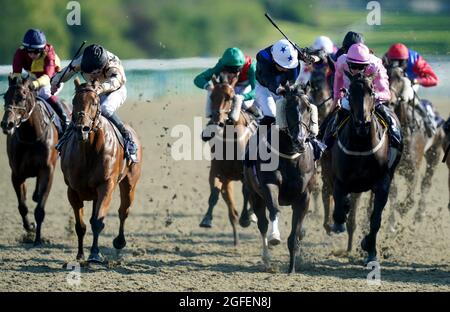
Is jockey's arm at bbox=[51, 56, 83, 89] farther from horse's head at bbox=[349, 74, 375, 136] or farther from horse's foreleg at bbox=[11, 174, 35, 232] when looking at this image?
horse's head at bbox=[349, 74, 375, 136]

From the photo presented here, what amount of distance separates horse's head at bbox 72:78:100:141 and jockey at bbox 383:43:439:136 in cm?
432

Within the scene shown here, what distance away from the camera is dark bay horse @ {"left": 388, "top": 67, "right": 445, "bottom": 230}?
38.5 feet

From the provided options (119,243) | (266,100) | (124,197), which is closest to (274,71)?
(266,100)

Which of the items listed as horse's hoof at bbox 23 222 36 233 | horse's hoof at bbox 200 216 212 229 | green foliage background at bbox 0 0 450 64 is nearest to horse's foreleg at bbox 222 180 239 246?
horse's hoof at bbox 200 216 212 229

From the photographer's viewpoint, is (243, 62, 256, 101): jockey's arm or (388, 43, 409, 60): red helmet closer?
(243, 62, 256, 101): jockey's arm

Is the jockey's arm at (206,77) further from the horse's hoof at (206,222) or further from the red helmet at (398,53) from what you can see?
the red helmet at (398,53)

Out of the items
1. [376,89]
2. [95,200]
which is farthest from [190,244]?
[376,89]

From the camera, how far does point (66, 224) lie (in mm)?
12594

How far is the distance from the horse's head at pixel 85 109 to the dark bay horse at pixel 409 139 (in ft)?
11.8

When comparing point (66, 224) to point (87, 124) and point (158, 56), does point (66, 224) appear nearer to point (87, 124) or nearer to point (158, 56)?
point (87, 124)

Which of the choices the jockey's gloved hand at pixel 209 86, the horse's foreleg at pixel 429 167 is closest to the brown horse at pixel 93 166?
the jockey's gloved hand at pixel 209 86

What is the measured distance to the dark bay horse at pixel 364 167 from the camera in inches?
386

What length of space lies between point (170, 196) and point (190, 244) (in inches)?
119
